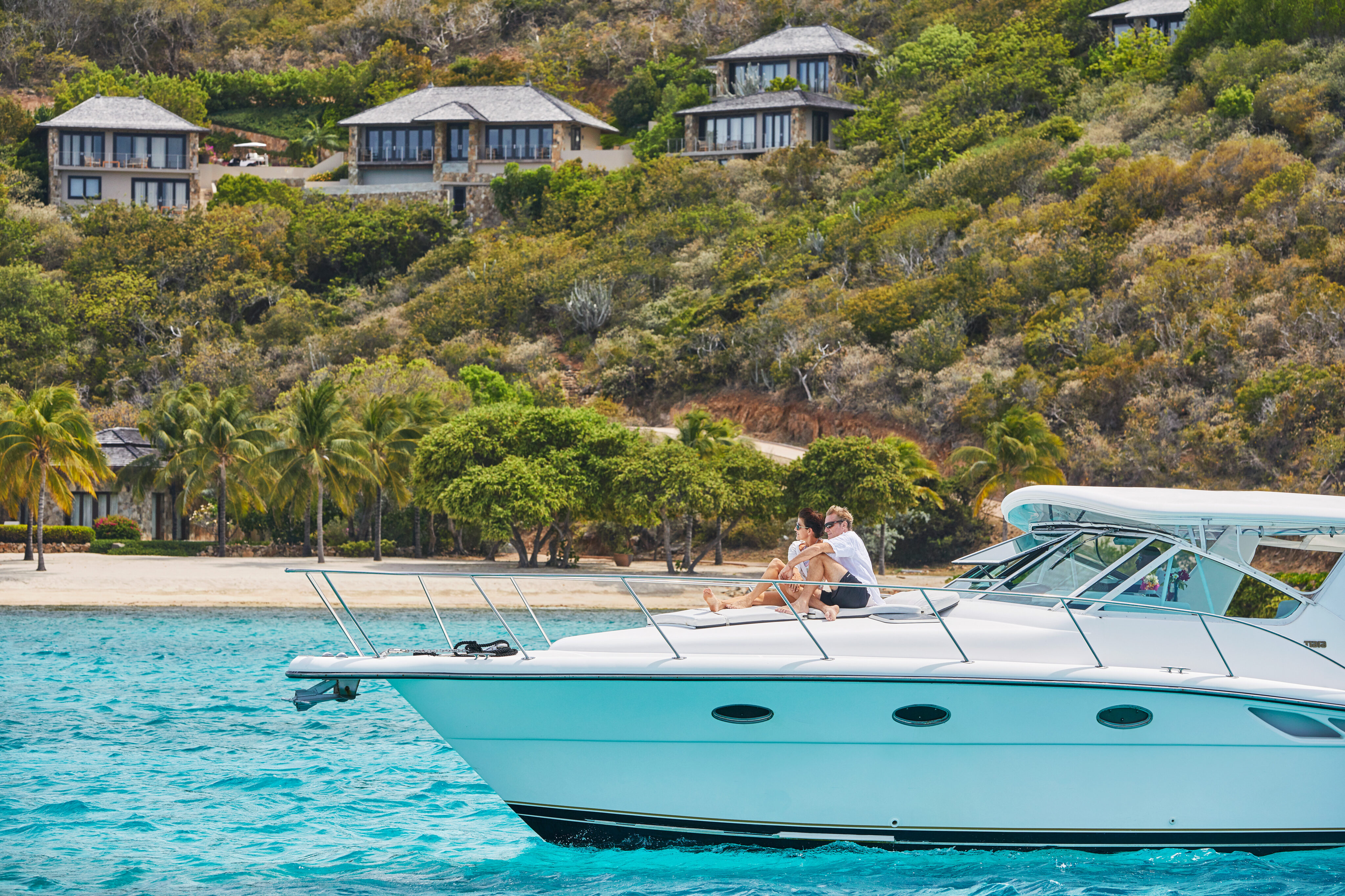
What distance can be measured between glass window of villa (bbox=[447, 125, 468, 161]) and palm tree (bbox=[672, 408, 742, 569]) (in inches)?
1442

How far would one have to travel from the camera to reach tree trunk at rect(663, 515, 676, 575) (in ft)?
108

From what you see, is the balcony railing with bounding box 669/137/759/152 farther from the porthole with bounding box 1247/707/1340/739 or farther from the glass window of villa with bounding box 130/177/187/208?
the porthole with bounding box 1247/707/1340/739

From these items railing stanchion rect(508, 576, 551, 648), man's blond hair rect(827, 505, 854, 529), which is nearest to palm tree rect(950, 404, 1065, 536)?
railing stanchion rect(508, 576, 551, 648)

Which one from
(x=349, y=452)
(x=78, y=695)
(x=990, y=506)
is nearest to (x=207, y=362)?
(x=349, y=452)

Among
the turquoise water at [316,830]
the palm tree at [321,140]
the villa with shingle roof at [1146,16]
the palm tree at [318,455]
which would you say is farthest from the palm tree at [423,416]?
the villa with shingle roof at [1146,16]

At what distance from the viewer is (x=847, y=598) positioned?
28.5ft

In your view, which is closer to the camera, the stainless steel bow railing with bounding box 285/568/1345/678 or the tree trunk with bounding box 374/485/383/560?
the stainless steel bow railing with bounding box 285/568/1345/678

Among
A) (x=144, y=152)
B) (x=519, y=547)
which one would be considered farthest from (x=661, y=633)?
(x=144, y=152)

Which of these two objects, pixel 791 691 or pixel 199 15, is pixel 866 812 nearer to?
pixel 791 691

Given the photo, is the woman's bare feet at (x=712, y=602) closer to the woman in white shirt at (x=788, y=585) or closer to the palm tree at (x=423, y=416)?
the woman in white shirt at (x=788, y=585)

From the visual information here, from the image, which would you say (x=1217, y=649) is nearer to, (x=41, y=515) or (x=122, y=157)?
(x=41, y=515)

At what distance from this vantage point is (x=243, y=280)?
61.3 m

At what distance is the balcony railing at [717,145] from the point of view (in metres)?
66.6

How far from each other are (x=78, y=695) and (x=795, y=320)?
34904mm
